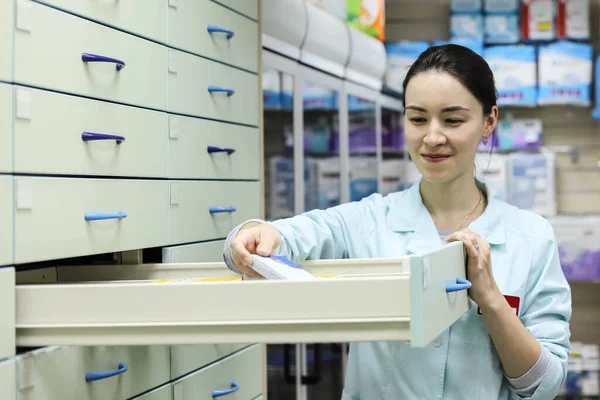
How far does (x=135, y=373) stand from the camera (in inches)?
82.5

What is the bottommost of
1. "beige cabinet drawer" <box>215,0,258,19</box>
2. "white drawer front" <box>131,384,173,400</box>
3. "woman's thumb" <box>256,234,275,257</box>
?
"white drawer front" <box>131,384,173,400</box>

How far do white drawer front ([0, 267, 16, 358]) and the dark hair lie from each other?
1014mm

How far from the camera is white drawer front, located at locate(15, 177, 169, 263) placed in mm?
1667

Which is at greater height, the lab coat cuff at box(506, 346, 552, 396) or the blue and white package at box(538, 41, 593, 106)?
the blue and white package at box(538, 41, 593, 106)

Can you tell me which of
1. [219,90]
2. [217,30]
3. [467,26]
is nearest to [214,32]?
[217,30]

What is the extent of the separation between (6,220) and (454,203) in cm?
104

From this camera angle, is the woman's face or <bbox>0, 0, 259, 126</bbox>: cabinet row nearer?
<bbox>0, 0, 259, 126</bbox>: cabinet row

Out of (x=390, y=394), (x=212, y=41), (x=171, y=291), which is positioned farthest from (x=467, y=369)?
(x=212, y=41)

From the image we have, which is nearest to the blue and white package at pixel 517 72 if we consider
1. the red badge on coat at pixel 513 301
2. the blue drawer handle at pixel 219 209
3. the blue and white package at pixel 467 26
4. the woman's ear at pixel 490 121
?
the blue and white package at pixel 467 26

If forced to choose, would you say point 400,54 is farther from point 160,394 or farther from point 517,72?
point 160,394

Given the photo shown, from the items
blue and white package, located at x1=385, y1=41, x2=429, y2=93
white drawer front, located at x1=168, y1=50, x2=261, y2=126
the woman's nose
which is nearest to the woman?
the woman's nose

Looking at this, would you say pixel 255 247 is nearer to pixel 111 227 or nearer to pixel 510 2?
pixel 111 227

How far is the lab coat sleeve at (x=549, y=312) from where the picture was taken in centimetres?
190

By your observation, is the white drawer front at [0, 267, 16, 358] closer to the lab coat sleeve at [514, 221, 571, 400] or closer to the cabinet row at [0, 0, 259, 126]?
the cabinet row at [0, 0, 259, 126]
